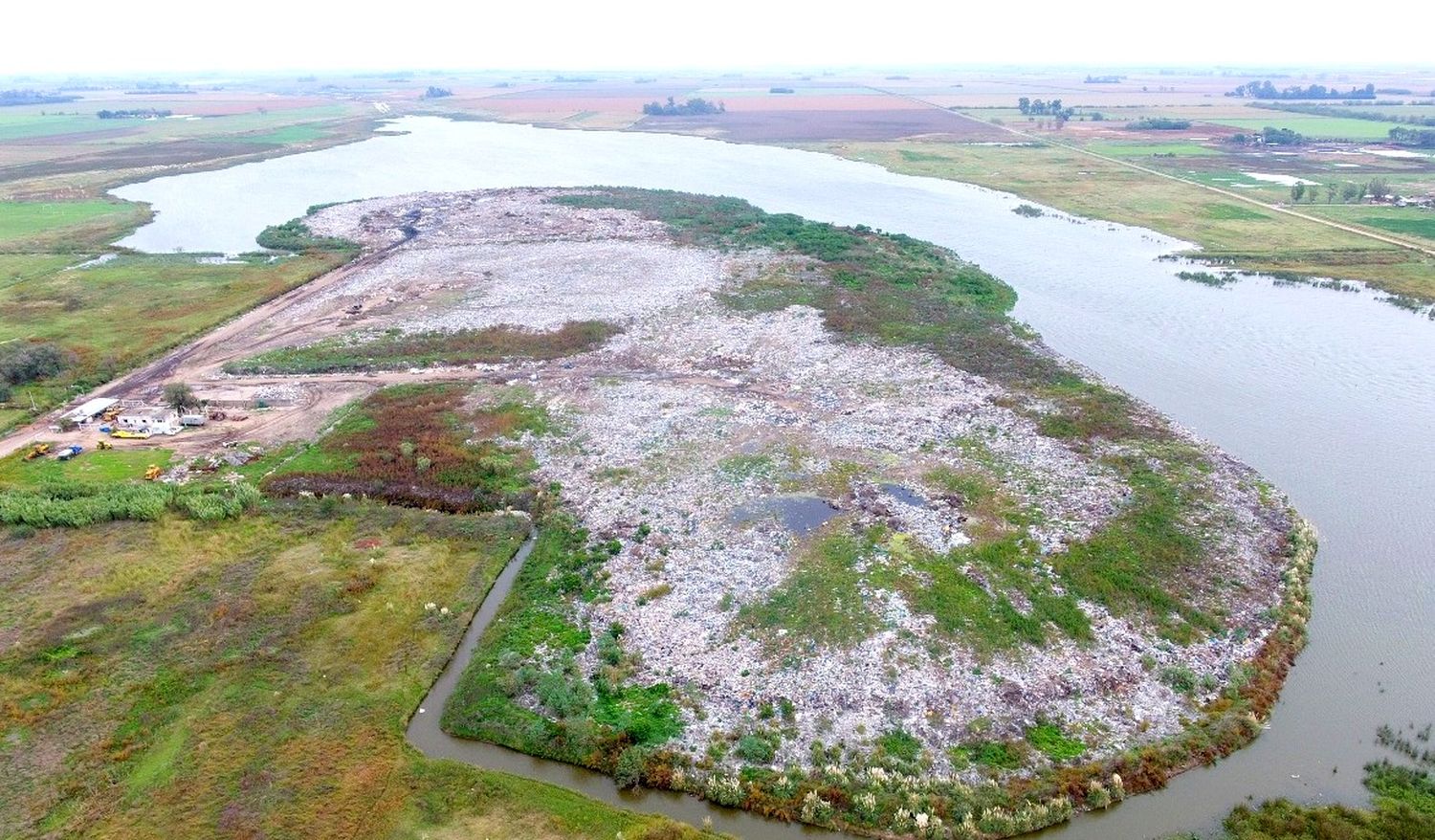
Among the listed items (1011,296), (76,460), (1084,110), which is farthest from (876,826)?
(1084,110)

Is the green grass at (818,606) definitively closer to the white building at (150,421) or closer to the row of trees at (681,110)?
the white building at (150,421)

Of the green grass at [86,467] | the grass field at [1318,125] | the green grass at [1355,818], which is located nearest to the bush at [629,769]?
the green grass at [1355,818]

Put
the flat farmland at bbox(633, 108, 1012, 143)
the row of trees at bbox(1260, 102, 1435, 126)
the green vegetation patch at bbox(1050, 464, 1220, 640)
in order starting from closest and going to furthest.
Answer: the green vegetation patch at bbox(1050, 464, 1220, 640) → the flat farmland at bbox(633, 108, 1012, 143) → the row of trees at bbox(1260, 102, 1435, 126)

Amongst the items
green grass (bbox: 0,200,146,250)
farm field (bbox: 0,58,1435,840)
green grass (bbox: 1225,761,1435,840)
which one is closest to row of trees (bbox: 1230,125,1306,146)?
farm field (bbox: 0,58,1435,840)

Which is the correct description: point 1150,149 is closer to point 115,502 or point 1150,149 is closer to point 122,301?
point 122,301

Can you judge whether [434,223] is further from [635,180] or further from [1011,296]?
[1011,296]

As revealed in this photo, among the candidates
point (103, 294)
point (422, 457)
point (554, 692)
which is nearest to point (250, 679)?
point (554, 692)

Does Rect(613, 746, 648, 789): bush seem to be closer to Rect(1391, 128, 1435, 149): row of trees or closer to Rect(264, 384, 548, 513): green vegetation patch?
Rect(264, 384, 548, 513): green vegetation patch
